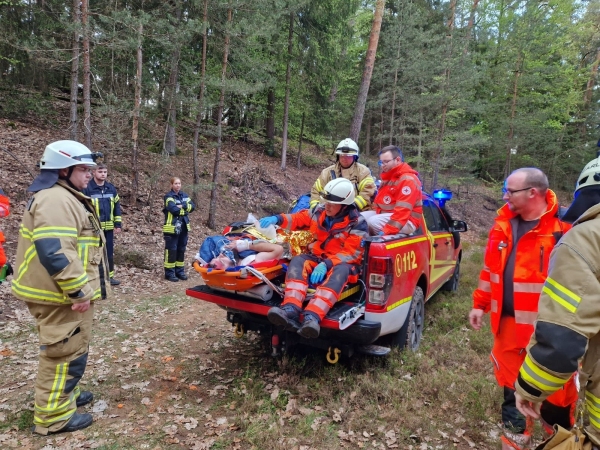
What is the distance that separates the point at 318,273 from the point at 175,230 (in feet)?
15.6

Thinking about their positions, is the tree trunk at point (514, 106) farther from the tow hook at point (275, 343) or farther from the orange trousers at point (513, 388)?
the tow hook at point (275, 343)

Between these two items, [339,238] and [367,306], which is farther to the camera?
[339,238]

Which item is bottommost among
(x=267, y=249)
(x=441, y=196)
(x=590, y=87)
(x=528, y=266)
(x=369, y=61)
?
(x=267, y=249)

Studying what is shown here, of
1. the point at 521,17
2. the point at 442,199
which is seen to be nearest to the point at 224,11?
the point at 442,199

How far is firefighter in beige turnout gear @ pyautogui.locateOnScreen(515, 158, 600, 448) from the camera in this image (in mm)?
1491

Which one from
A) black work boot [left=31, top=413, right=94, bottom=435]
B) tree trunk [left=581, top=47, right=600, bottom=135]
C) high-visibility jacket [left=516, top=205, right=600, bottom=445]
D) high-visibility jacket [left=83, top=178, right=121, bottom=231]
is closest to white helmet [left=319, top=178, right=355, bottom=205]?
high-visibility jacket [left=516, top=205, right=600, bottom=445]

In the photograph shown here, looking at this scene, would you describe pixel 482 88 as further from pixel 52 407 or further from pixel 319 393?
pixel 52 407

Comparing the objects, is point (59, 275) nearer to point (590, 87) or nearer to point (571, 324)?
point (571, 324)

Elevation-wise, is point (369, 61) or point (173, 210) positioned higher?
point (369, 61)

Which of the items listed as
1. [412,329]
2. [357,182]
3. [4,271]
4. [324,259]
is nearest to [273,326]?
[324,259]

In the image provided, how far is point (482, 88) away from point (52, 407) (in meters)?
23.6

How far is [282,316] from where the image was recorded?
3230 millimetres

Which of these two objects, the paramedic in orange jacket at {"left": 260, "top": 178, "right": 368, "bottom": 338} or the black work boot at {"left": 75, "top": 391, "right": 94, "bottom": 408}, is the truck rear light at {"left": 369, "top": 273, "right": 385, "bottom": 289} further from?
the black work boot at {"left": 75, "top": 391, "right": 94, "bottom": 408}

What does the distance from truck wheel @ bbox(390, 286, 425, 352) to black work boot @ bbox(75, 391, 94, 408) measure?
313 cm
